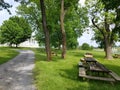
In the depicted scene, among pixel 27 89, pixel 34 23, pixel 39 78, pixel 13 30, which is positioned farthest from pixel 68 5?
pixel 13 30

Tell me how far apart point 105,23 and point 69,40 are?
32390 mm

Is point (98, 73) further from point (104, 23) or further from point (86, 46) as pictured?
point (86, 46)

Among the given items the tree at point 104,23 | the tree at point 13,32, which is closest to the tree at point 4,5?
the tree at point 104,23

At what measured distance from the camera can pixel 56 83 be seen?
12680 millimetres

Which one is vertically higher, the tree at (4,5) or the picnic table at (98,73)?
the tree at (4,5)

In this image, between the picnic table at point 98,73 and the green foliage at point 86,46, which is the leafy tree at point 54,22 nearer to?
the green foliage at point 86,46

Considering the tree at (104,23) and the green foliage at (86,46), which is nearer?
the tree at (104,23)

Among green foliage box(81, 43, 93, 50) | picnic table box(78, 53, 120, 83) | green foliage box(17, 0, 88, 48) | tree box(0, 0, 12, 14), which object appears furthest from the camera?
green foliage box(81, 43, 93, 50)

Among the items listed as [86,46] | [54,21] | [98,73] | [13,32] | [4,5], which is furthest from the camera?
[86,46]

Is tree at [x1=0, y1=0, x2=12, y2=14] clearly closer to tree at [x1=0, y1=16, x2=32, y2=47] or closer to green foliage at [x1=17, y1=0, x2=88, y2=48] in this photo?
green foliage at [x1=17, y1=0, x2=88, y2=48]

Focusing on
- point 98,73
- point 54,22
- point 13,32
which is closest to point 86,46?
point 13,32

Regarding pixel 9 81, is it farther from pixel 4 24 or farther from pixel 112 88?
pixel 4 24

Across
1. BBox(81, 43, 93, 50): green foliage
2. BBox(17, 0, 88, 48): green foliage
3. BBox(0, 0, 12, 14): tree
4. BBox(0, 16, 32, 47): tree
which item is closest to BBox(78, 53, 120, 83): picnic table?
BBox(0, 0, 12, 14): tree

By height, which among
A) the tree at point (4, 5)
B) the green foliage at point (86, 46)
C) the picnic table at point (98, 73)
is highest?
the tree at point (4, 5)
